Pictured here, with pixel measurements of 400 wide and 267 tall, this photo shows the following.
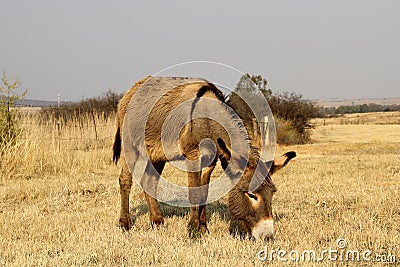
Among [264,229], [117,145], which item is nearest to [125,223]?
[117,145]

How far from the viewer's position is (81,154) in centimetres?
1468

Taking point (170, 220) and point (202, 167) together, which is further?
point (170, 220)

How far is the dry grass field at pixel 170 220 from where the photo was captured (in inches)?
193

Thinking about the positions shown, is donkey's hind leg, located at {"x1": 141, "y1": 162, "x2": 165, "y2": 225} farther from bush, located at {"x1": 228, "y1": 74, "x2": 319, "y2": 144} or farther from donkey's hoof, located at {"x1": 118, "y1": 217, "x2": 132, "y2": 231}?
bush, located at {"x1": 228, "y1": 74, "x2": 319, "y2": 144}

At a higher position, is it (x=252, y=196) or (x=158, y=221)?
(x=252, y=196)

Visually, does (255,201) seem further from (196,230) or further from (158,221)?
(158,221)

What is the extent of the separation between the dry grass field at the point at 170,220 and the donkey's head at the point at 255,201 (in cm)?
20

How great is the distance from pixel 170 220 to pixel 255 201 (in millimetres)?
2371

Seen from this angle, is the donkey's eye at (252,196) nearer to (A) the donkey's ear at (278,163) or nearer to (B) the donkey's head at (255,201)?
(B) the donkey's head at (255,201)

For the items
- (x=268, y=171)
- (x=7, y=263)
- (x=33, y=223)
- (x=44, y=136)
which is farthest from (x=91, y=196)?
(x=44, y=136)

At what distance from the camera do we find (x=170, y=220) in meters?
7.16

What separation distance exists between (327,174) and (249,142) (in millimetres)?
7115

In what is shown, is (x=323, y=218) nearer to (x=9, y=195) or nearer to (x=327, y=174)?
(x=327, y=174)

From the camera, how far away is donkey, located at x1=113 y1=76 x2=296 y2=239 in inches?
205
